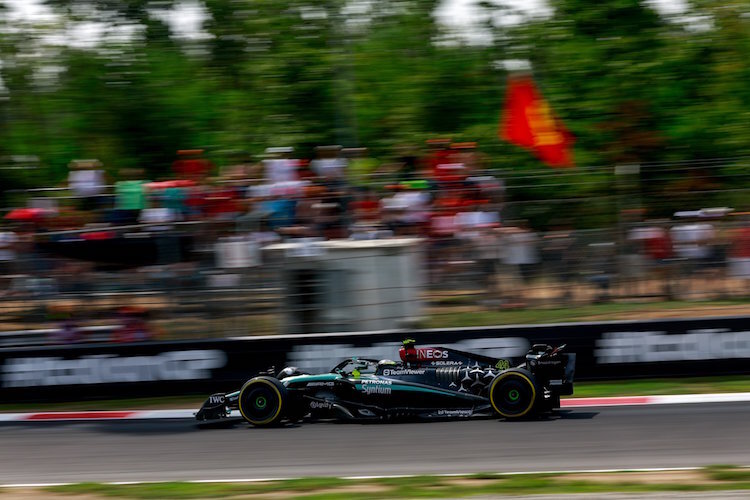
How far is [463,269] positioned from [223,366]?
9.27ft

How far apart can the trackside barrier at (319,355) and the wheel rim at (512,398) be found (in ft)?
6.69

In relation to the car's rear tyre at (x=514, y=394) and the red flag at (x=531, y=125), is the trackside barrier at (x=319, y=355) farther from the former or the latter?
the red flag at (x=531, y=125)

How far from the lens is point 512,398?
8.47 meters

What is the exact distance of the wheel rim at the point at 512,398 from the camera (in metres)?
8.41

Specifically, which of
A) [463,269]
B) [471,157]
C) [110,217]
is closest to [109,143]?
[110,217]

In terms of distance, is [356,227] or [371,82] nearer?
[356,227]

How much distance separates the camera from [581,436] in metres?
7.93

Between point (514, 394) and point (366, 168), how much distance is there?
6.76m

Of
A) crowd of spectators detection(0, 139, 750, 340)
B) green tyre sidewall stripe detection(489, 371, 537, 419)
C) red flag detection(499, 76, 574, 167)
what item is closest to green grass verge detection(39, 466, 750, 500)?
green tyre sidewall stripe detection(489, 371, 537, 419)

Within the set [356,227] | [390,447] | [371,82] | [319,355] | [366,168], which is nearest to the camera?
[390,447]

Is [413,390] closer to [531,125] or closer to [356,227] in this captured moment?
[356,227]

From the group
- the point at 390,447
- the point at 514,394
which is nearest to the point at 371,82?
the point at 514,394

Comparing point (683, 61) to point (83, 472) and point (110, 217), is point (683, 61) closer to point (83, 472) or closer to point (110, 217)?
point (110, 217)

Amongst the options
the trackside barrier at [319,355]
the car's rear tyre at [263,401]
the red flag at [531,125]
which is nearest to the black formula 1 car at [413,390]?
the car's rear tyre at [263,401]
